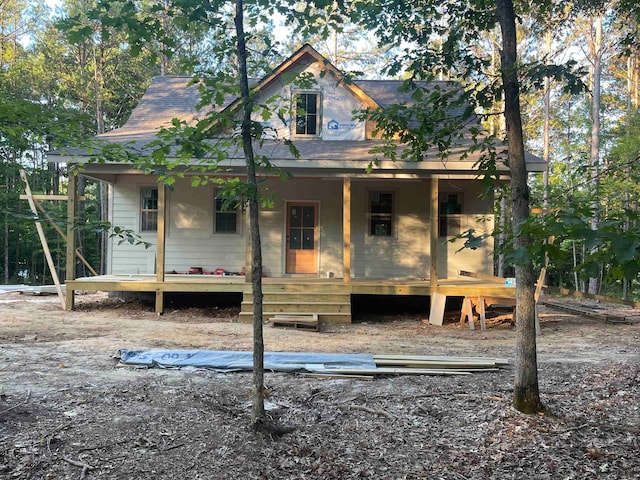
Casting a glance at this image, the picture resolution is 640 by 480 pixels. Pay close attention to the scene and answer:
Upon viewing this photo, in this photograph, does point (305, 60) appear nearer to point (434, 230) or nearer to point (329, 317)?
point (434, 230)

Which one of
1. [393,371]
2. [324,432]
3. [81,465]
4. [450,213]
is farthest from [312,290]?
[81,465]

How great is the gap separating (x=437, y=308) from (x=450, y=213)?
10.5 feet

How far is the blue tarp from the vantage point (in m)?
6.27

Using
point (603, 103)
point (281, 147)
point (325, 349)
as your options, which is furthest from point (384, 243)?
point (603, 103)

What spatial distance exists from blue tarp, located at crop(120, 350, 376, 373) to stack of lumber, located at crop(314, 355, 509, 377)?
0.14m

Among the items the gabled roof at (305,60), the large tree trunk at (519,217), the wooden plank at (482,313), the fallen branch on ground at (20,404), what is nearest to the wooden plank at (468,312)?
the wooden plank at (482,313)

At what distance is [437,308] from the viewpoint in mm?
11164

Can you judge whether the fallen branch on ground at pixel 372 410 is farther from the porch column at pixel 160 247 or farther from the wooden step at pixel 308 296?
the porch column at pixel 160 247

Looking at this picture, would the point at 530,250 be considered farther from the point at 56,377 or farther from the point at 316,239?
the point at 316,239

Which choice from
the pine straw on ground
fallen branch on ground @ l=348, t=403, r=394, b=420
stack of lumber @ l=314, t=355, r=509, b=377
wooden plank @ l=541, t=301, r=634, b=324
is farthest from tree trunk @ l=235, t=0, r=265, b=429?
wooden plank @ l=541, t=301, r=634, b=324

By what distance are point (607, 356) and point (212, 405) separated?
6.08 m

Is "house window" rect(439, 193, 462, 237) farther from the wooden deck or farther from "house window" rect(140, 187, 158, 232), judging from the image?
"house window" rect(140, 187, 158, 232)

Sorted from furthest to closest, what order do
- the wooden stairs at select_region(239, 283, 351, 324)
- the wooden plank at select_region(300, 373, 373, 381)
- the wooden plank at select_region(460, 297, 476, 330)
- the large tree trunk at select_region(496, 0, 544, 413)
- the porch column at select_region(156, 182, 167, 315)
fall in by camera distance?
the porch column at select_region(156, 182, 167, 315) < the wooden stairs at select_region(239, 283, 351, 324) < the wooden plank at select_region(460, 297, 476, 330) < the wooden plank at select_region(300, 373, 373, 381) < the large tree trunk at select_region(496, 0, 544, 413)

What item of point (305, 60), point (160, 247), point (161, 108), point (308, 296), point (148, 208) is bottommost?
point (308, 296)
